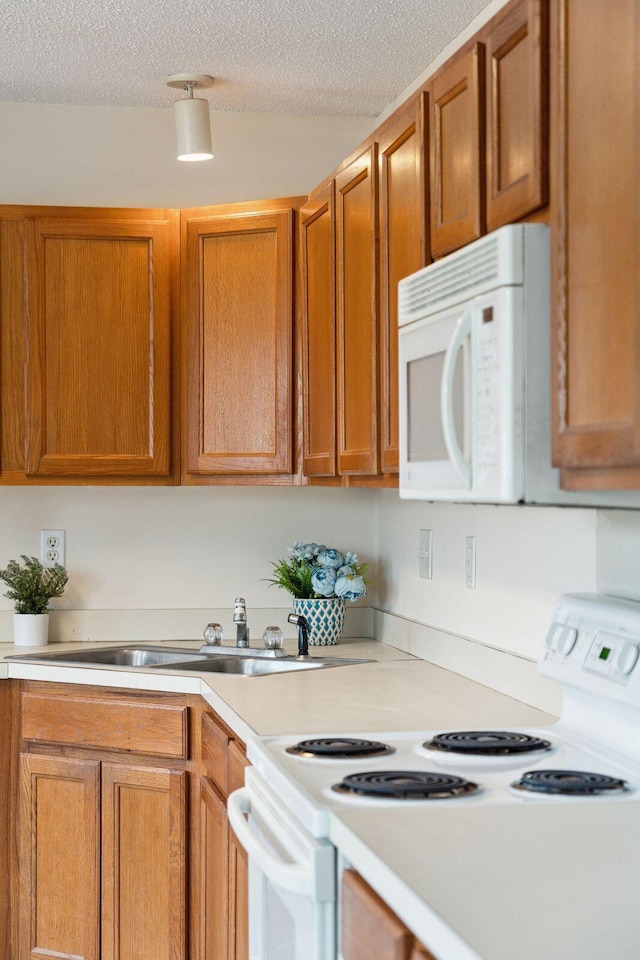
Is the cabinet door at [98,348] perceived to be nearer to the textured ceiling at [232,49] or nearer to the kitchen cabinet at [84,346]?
the kitchen cabinet at [84,346]

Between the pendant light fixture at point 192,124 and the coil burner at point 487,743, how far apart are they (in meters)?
1.93

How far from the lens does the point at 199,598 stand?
3422 mm

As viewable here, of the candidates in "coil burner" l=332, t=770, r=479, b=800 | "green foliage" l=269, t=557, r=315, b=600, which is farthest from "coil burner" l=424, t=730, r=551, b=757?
"green foliage" l=269, t=557, r=315, b=600

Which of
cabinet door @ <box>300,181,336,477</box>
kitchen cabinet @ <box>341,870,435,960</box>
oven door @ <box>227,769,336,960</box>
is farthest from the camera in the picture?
cabinet door @ <box>300,181,336,477</box>

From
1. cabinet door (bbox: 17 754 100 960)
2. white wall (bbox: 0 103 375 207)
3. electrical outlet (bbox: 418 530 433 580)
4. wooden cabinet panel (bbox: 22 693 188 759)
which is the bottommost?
cabinet door (bbox: 17 754 100 960)

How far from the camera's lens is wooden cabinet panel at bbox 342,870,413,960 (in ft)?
3.83

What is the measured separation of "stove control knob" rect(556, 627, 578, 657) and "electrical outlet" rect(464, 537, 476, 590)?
73 cm

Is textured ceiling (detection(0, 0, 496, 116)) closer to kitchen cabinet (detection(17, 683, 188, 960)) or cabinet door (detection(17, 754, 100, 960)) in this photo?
kitchen cabinet (detection(17, 683, 188, 960))

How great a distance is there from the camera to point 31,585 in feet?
10.4

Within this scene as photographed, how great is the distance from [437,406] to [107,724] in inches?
54.2

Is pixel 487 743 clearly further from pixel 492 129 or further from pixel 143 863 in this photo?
pixel 143 863

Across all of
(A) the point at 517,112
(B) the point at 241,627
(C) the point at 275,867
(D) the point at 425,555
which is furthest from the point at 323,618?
(A) the point at 517,112

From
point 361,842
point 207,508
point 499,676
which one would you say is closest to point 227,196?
point 207,508

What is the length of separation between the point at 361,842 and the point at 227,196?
2.53 metres
